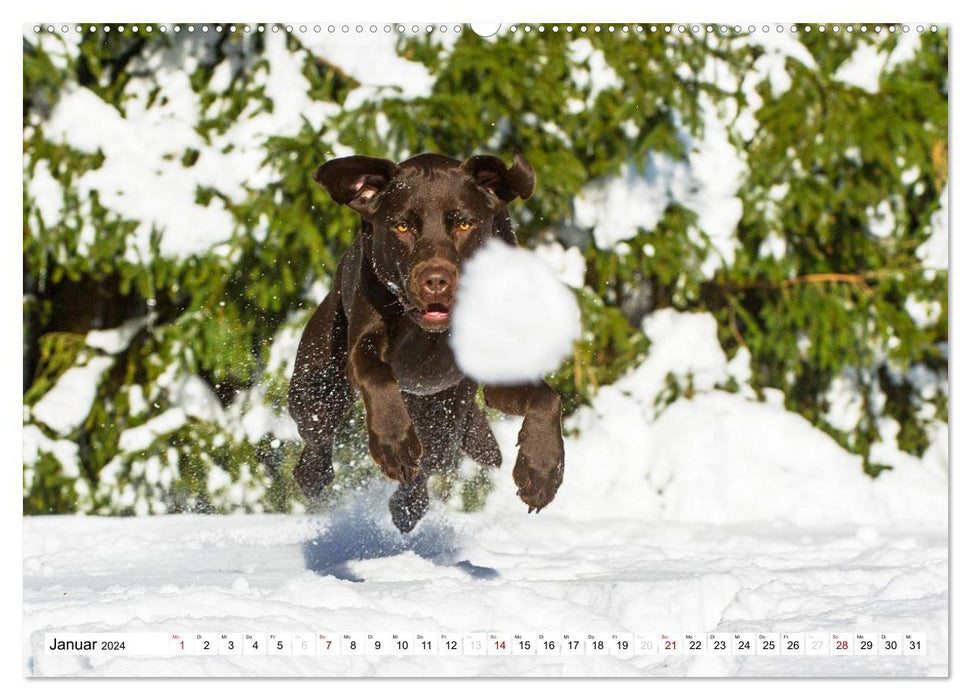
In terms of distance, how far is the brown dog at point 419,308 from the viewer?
141 inches

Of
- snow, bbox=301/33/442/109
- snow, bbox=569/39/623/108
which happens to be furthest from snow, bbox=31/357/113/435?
snow, bbox=569/39/623/108

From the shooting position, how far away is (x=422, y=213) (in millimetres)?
3779

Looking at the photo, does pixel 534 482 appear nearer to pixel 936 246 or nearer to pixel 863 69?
pixel 863 69

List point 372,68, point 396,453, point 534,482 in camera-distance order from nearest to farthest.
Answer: point 396,453 → point 534,482 → point 372,68

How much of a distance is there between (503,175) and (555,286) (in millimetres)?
818

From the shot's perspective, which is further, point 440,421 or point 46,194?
point 46,194

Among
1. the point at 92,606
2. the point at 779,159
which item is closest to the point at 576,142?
the point at 779,159

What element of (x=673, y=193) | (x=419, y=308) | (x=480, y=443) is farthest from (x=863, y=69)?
(x=419, y=308)

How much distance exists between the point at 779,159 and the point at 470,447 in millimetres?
2998

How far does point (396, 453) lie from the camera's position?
350 centimetres

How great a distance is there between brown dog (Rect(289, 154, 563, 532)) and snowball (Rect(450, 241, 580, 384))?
0.05 metres

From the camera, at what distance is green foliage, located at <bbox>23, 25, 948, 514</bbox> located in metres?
6.38

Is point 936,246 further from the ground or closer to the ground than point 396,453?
further from the ground

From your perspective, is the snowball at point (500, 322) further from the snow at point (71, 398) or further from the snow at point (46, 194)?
the snow at point (71, 398)
